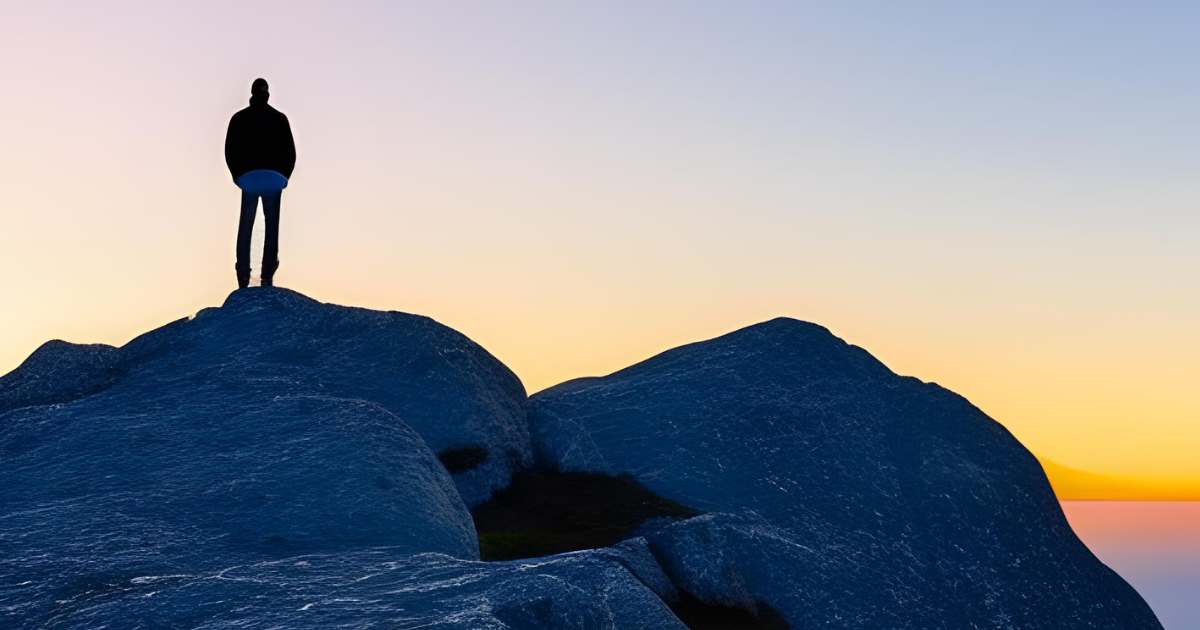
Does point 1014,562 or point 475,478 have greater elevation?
point 475,478

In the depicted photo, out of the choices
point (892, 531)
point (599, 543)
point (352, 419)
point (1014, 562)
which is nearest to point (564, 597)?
point (352, 419)

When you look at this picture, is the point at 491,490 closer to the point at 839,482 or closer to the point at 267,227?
the point at 839,482

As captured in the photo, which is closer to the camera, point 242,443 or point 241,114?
point 242,443

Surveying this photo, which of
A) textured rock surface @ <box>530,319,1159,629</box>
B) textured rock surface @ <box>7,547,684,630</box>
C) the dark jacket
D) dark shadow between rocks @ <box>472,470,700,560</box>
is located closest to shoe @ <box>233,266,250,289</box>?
the dark jacket

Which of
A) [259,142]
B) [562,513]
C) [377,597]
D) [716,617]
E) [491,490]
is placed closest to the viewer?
[377,597]

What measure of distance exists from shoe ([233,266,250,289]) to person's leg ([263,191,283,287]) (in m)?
0.44

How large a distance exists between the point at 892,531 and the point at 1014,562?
294 centimetres

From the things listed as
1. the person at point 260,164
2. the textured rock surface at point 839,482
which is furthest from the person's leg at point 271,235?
the textured rock surface at point 839,482

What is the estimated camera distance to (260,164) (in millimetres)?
26344

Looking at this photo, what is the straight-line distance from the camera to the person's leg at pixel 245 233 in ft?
87.1

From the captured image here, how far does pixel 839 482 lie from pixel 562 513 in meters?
6.03

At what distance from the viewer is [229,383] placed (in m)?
20.8

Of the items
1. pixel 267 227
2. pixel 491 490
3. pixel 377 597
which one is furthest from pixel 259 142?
pixel 377 597

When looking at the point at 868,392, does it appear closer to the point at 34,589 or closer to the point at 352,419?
the point at 352,419
